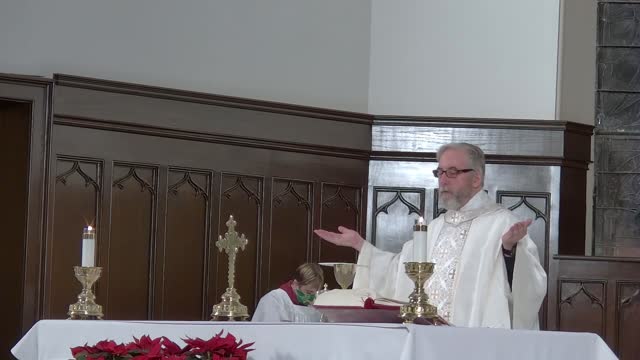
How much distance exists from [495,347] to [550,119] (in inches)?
229

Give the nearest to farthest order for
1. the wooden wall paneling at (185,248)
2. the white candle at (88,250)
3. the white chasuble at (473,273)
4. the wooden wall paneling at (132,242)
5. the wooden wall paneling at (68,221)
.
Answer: the white candle at (88,250) < the white chasuble at (473,273) < the wooden wall paneling at (68,221) < the wooden wall paneling at (132,242) < the wooden wall paneling at (185,248)

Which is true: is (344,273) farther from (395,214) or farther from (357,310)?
(395,214)

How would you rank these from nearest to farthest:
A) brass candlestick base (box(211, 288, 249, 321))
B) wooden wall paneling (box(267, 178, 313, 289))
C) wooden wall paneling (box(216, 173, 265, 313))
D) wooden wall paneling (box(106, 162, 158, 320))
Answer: brass candlestick base (box(211, 288, 249, 321)), wooden wall paneling (box(106, 162, 158, 320)), wooden wall paneling (box(216, 173, 265, 313)), wooden wall paneling (box(267, 178, 313, 289))

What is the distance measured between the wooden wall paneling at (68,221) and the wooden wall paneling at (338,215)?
1.86 m

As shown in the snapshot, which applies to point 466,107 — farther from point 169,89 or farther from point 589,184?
point 169,89

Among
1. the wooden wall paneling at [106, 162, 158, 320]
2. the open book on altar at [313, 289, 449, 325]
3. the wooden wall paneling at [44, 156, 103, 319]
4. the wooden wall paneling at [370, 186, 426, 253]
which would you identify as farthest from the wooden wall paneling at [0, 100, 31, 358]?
the open book on altar at [313, 289, 449, 325]

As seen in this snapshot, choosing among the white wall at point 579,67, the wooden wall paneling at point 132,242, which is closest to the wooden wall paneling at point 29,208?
the wooden wall paneling at point 132,242

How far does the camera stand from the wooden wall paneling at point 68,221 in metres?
8.76

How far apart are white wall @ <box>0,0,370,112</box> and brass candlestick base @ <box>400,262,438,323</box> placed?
179 inches

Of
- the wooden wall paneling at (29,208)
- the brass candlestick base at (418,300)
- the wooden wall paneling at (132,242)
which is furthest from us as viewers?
the wooden wall paneling at (132,242)

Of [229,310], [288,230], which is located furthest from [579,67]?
[229,310]

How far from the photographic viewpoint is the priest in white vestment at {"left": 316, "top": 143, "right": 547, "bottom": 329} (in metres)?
6.64

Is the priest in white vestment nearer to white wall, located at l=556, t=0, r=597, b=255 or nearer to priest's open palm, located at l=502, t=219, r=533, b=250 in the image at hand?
priest's open palm, located at l=502, t=219, r=533, b=250

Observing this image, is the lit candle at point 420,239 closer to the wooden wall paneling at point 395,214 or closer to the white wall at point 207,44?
the white wall at point 207,44
